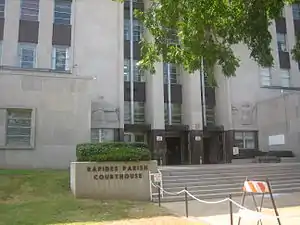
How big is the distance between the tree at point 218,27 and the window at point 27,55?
Answer: 1465 centimetres

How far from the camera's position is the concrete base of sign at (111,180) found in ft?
46.2

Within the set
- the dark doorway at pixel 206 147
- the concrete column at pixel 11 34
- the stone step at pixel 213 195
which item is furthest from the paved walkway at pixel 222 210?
the concrete column at pixel 11 34

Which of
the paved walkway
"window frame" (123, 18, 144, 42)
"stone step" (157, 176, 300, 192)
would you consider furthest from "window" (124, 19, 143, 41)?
the paved walkway

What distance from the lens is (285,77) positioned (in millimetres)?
31797

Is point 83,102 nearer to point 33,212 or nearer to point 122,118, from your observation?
point 122,118

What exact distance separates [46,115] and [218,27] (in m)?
11.0

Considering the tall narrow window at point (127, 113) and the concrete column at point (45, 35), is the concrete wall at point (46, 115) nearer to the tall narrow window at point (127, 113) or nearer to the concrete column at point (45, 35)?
the concrete column at point (45, 35)

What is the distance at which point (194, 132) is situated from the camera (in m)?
28.0

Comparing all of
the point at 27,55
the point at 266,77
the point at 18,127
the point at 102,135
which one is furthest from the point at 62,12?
the point at 266,77

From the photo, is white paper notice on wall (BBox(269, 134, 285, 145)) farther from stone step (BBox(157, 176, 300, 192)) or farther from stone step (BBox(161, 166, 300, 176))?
stone step (BBox(157, 176, 300, 192))

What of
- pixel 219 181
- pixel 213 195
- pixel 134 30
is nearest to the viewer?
pixel 213 195

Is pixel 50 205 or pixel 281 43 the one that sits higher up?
pixel 281 43

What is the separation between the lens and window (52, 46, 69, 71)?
26.0m

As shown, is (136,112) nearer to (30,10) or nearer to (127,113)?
(127,113)
